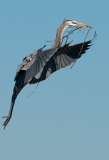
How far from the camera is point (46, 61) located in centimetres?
3872

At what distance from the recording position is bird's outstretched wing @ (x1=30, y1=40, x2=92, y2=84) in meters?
40.4

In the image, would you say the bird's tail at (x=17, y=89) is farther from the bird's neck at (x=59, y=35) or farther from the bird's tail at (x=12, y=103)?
the bird's neck at (x=59, y=35)

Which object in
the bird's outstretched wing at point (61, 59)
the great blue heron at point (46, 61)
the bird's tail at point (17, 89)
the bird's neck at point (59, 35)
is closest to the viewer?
the great blue heron at point (46, 61)

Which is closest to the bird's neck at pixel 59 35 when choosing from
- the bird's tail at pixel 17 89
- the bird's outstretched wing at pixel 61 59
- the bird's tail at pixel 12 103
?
the bird's outstretched wing at pixel 61 59

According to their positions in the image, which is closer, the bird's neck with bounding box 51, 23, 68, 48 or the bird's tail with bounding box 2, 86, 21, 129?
the bird's neck with bounding box 51, 23, 68, 48

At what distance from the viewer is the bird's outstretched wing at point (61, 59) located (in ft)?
133

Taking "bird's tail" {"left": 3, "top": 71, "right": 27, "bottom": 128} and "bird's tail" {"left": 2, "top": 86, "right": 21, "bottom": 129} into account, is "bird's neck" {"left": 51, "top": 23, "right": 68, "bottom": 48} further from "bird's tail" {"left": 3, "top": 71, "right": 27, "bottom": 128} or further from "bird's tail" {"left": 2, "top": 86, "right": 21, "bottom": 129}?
"bird's tail" {"left": 2, "top": 86, "right": 21, "bottom": 129}

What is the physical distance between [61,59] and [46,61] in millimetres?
2446

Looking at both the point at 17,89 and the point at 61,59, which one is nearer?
the point at 17,89

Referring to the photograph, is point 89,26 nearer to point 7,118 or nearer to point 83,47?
point 83,47

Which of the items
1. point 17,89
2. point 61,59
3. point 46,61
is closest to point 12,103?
point 17,89

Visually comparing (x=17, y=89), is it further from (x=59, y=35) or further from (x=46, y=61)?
(x=59, y=35)

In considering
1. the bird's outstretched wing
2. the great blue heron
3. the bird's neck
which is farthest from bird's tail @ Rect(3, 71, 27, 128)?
the bird's neck

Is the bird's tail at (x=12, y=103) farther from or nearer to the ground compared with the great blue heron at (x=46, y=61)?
nearer to the ground
